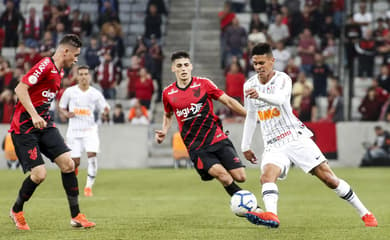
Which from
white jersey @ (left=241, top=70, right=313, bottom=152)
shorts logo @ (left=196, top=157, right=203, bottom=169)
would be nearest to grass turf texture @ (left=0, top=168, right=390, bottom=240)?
shorts logo @ (left=196, top=157, right=203, bottom=169)

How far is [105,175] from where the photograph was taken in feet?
70.0

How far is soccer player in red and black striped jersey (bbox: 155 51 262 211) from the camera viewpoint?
426 inches

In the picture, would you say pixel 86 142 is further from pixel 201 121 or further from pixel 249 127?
pixel 249 127

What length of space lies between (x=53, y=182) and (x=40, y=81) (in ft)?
30.0

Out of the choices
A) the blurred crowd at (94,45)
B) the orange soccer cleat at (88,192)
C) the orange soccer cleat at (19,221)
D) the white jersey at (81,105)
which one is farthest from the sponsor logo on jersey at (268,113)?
the blurred crowd at (94,45)

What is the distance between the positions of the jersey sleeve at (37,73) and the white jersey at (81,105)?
21.8 feet

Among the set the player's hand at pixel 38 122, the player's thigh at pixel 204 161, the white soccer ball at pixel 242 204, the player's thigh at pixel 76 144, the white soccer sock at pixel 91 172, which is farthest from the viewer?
the player's thigh at pixel 76 144

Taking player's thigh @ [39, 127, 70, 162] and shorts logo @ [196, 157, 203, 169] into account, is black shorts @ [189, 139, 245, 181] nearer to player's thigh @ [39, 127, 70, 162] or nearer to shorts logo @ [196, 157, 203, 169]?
shorts logo @ [196, 157, 203, 169]

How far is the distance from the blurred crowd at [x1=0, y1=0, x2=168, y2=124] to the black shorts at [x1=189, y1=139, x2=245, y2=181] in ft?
46.3

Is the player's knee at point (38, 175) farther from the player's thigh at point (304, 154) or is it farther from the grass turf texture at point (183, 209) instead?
the player's thigh at point (304, 154)

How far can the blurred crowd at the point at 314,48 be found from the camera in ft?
80.3

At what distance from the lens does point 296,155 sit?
1020 cm

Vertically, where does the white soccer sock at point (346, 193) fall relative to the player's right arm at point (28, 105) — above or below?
below

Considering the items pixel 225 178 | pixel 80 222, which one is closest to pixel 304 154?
pixel 225 178
